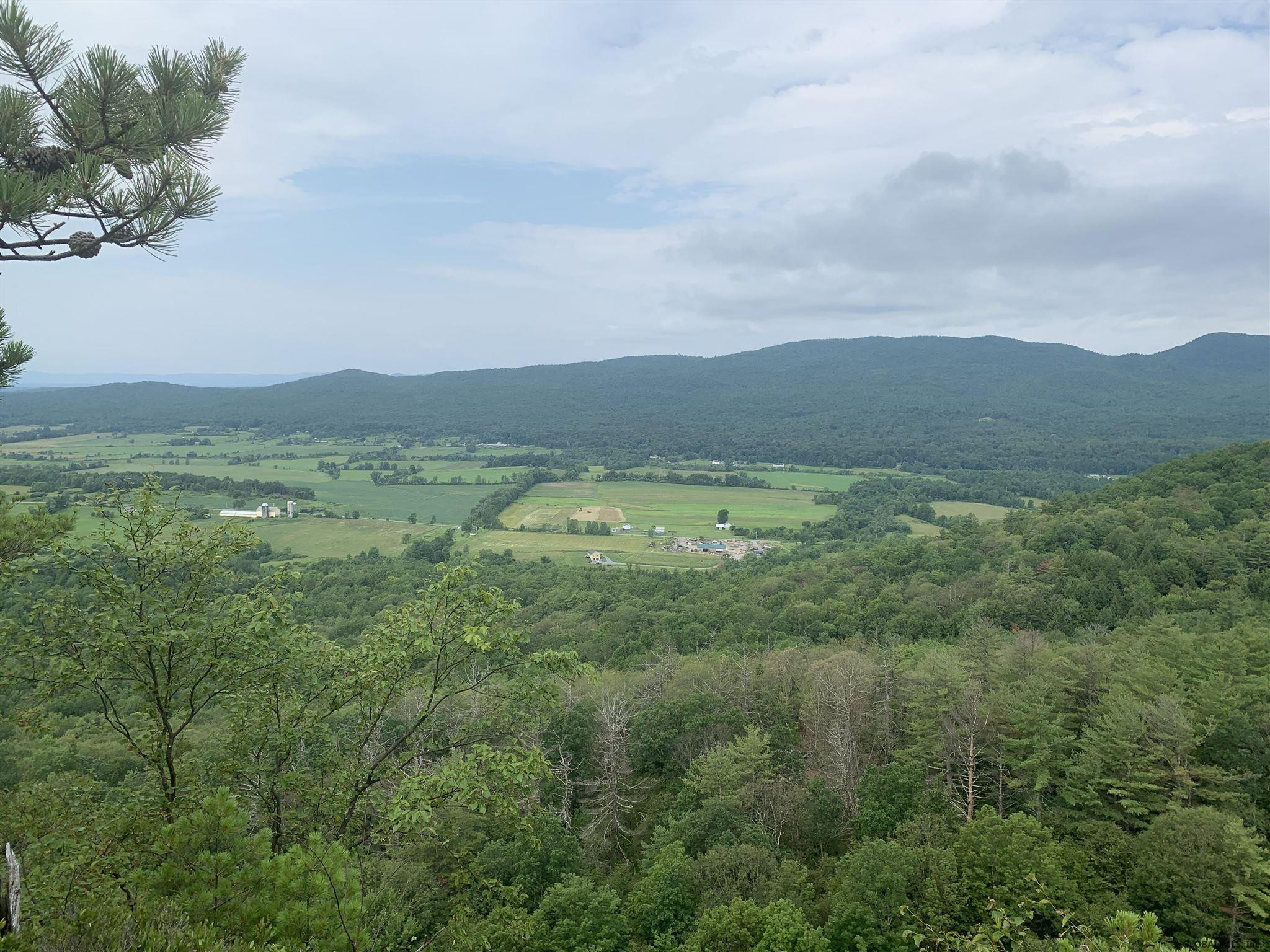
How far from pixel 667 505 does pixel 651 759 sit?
68200 millimetres

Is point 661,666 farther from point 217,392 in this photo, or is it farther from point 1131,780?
point 217,392

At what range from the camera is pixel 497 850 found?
17.7 m

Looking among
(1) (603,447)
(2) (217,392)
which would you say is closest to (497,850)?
(1) (603,447)

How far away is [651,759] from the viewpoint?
79.4 feet

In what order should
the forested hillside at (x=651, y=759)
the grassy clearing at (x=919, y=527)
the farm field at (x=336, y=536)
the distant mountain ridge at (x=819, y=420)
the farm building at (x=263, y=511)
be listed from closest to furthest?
the forested hillside at (x=651, y=759)
the farm field at (x=336, y=536)
the farm building at (x=263, y=511)
the grassy clearing at (x=919, y=527)
the distant mountain ridge at (x=819, y=420)

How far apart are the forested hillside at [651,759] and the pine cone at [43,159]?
304 cm

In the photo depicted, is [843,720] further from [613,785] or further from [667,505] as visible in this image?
[667,505]

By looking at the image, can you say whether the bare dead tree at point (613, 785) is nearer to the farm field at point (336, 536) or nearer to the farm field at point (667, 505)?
the farm field at point (336, 536)

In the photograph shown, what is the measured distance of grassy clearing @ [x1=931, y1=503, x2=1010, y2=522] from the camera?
82.6 meters

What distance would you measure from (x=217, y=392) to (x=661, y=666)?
201421 millimetres

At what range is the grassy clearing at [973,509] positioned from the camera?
82562 mm

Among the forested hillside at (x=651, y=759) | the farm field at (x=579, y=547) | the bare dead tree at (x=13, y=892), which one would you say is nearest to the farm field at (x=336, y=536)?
the farm field at (x=579, y=547)

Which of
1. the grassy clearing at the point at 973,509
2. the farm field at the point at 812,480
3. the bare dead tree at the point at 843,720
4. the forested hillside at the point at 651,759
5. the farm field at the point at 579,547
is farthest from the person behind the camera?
the farm field at the point at 812,480

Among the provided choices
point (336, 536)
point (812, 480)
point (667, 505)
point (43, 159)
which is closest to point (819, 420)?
point (812, 480)
